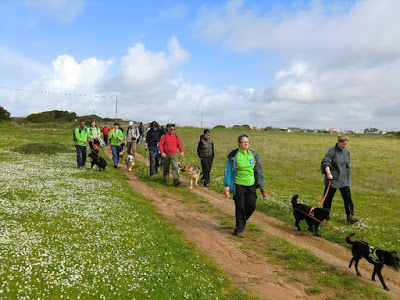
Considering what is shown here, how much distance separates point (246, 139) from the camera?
984cm

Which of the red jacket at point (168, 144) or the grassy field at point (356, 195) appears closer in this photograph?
the grassy field at point (356, 195)

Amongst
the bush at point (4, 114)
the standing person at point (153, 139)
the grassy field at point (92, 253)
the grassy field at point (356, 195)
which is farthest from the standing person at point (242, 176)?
the bush at point (4, 114)

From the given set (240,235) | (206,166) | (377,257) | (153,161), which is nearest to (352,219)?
(377,257)

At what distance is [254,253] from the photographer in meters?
9.06

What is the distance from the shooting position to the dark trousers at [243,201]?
10.1m

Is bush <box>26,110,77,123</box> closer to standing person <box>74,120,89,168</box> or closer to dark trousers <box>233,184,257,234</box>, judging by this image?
standing person <box>74,120,89,168</box>

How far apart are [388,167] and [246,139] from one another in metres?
31.6

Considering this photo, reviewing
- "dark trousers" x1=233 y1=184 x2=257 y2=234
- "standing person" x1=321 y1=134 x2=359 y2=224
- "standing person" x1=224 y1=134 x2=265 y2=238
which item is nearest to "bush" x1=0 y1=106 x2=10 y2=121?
"standing person" x1=224 y1=134 x2=265 y2=238

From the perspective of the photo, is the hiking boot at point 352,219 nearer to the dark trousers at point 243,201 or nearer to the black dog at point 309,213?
the black dog at point 309,213

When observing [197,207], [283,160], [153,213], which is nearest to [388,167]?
[283,160]

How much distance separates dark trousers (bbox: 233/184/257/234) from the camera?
33.1ft

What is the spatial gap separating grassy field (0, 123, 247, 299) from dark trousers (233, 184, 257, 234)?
84.2 inches

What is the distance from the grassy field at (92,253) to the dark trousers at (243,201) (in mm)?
2139

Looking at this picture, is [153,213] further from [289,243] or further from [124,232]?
[289,243]
